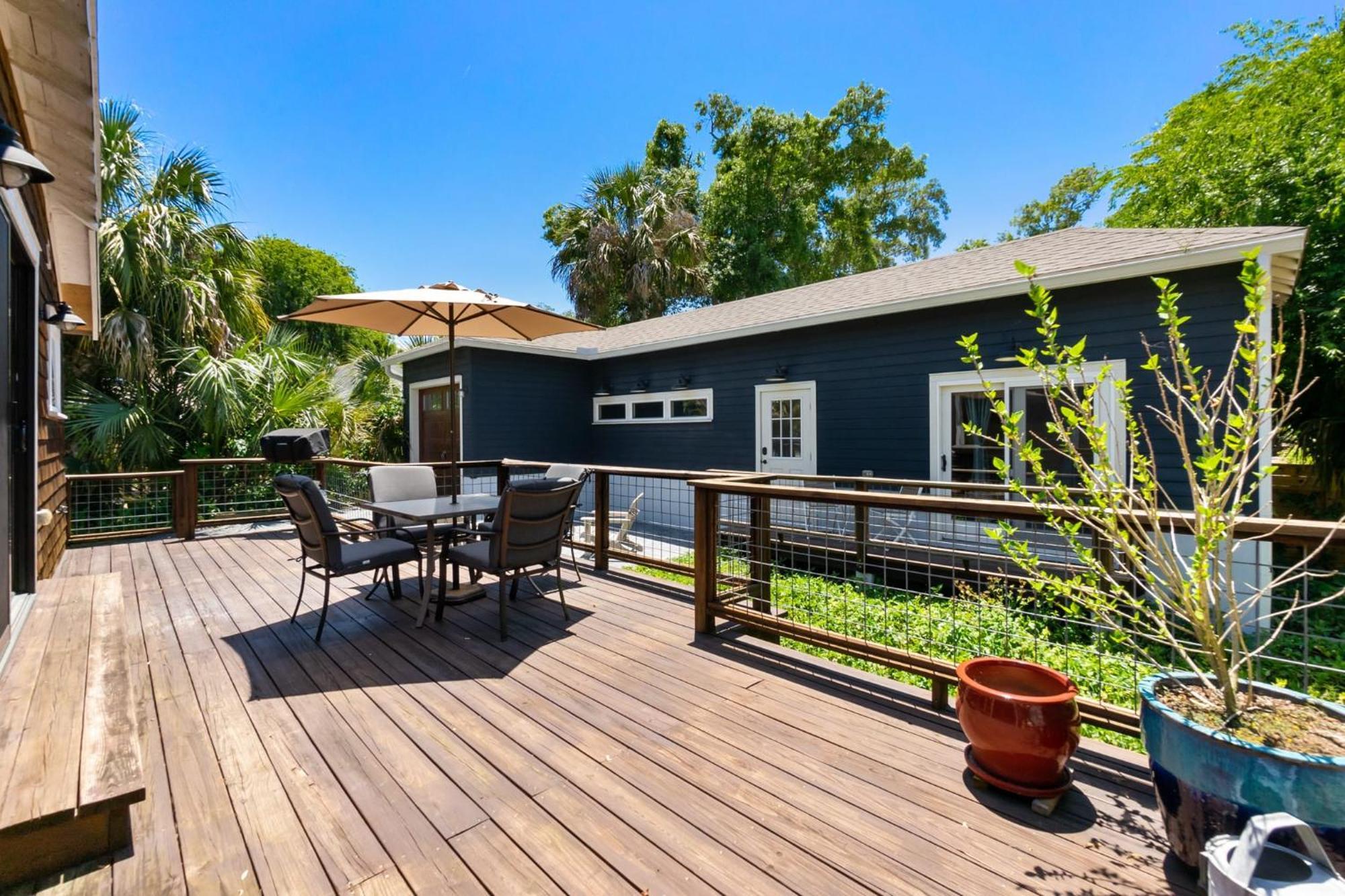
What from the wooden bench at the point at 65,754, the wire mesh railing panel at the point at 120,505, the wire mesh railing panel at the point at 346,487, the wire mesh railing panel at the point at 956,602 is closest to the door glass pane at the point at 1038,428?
the wire mesh railing panel at the point at 956,602

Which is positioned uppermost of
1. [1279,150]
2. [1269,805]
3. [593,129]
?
[593,129]

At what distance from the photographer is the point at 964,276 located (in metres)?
6.91

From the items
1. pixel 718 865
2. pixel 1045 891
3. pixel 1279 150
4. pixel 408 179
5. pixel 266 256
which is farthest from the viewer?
pixel 266 256

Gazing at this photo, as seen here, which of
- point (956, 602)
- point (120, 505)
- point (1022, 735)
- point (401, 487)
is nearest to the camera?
point (1022, 735)

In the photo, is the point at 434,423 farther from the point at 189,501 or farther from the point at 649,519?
the point at 649,519

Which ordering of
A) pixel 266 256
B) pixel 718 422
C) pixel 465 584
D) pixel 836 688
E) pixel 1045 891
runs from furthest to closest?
pixel 266 256 → pixel 718 422 → pixel 465 584 → pixel 836 688 → pixel 1045 891

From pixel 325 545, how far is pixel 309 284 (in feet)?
102

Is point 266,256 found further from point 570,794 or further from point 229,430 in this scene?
point 570,794

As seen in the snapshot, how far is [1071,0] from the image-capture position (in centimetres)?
1062

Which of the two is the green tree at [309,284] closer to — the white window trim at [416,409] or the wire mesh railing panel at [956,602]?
the white window trim at [416,409]

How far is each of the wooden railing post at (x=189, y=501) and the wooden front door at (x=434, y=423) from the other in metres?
3.58

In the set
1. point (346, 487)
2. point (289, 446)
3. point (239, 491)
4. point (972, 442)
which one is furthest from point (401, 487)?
point (972, 442)

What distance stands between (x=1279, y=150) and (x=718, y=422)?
8.93m

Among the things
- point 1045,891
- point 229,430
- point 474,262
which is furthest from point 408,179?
point 1045,891
